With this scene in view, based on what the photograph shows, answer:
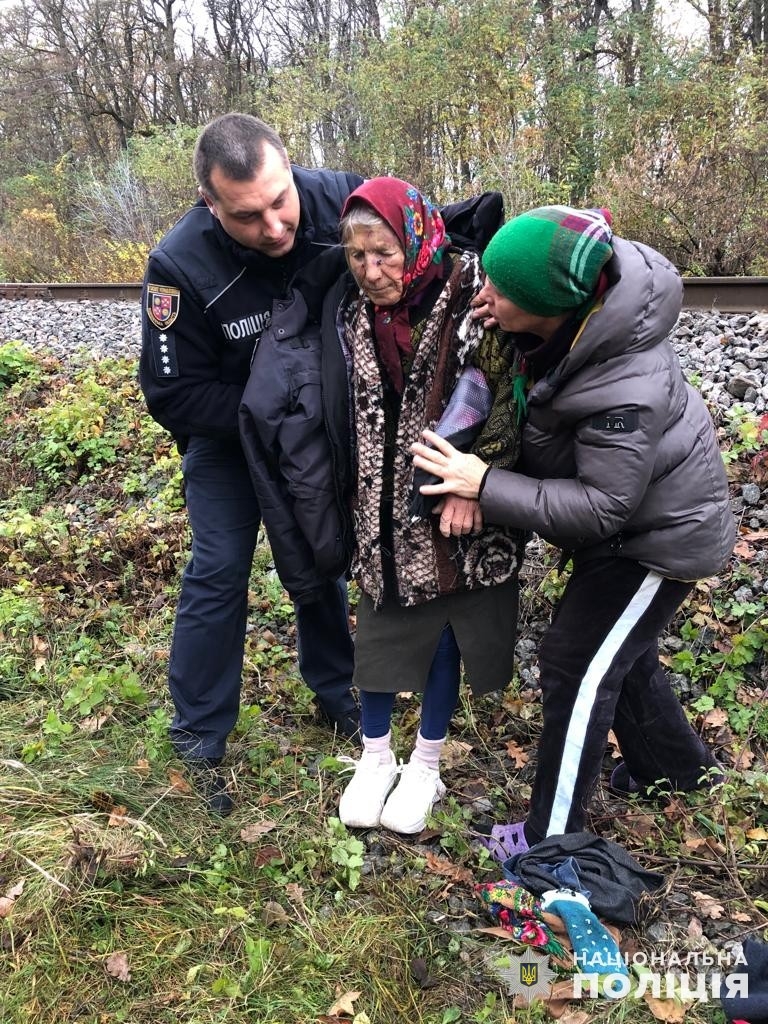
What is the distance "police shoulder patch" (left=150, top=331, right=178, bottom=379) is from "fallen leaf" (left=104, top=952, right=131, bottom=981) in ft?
5.97

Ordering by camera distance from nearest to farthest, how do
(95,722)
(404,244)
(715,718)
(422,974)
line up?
(404,244)
(422,974)
(715,718)
(95,722)

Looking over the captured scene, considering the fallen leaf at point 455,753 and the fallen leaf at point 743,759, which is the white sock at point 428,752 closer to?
the fallen leaf at point 455,753

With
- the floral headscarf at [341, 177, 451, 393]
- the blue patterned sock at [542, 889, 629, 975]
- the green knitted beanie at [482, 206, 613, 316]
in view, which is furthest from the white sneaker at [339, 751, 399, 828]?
the green knitted beanie at [482, 206, 613, 316]

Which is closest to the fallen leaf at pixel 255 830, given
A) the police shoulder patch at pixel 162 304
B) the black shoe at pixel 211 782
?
the black shoe at pixel 211 782

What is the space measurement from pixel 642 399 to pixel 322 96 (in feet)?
56.8

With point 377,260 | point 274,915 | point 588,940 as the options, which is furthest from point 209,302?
point 588,940

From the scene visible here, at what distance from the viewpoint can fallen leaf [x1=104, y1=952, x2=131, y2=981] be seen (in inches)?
87.7

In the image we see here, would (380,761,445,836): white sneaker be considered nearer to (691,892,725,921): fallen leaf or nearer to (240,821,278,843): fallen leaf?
(240,821,278,843): fallen leaf

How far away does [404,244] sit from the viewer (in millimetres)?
2150

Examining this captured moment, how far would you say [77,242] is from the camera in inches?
651

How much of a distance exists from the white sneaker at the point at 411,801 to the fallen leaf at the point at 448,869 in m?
0.13

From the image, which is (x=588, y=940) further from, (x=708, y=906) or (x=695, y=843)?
(x=695, y=843)

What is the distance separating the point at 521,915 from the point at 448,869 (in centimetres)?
39

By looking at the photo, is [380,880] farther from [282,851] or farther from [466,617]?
[466,617]
